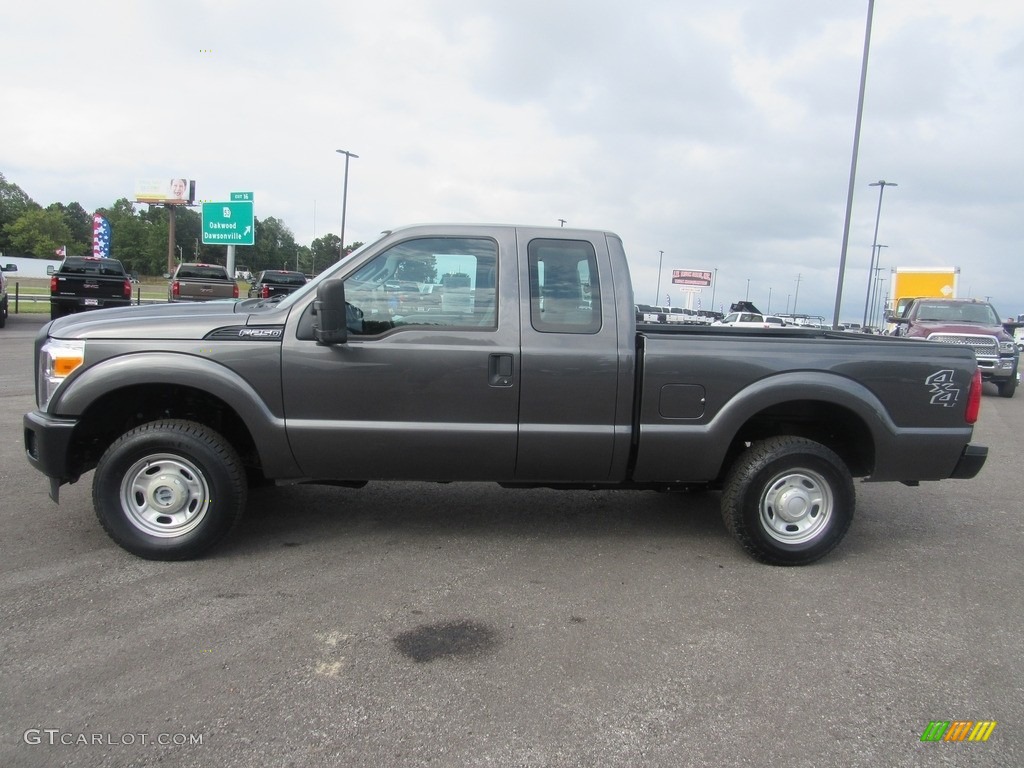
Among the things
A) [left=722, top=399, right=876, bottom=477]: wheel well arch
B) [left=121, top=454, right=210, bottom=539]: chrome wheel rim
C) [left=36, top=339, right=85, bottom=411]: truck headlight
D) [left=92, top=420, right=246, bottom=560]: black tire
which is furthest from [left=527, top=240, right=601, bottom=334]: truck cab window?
[left=36, top=339, right=85, bottom=411]: truck headlight

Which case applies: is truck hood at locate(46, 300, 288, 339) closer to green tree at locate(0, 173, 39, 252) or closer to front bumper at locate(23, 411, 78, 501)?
front bumper at locate(23, 411, 78, 501)

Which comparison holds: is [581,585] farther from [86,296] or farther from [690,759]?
[86,296]

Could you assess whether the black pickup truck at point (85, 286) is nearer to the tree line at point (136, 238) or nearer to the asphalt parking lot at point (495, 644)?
the asphalt parking lot at point (495, 644)

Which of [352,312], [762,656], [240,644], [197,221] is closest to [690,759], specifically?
[762,656]

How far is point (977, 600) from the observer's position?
3.91m

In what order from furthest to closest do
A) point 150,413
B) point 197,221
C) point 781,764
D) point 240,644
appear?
point 197,221 → point 150,413 → point 240,644 → point 781,764

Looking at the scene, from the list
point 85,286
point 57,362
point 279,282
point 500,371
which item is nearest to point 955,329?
point 500,371

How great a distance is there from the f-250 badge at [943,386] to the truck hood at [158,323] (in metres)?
3.83

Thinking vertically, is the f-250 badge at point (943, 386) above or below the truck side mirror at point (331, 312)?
below

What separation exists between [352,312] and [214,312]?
32.2 inches

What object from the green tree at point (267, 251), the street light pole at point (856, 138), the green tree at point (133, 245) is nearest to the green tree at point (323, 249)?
the green tree at point (267, 251)

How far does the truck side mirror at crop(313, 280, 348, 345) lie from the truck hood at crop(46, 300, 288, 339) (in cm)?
32

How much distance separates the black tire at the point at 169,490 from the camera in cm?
391

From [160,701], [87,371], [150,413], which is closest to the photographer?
[160,701]
